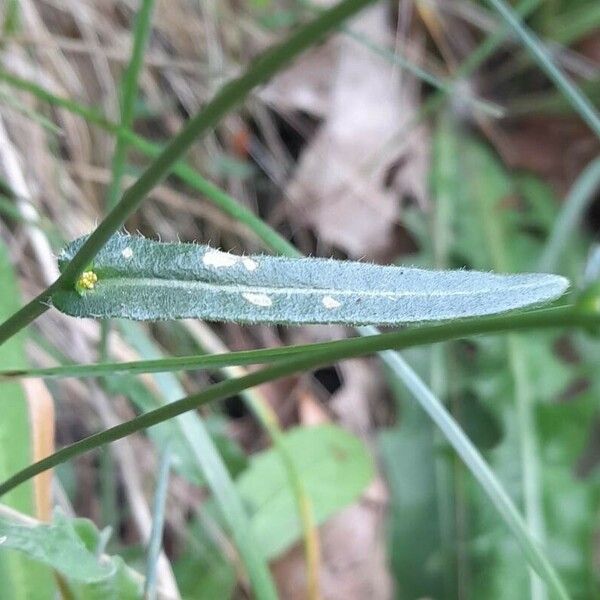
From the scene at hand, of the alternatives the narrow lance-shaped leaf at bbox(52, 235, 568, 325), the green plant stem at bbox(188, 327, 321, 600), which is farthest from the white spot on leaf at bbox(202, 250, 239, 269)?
the green plant stem at bbox(188, 327, 321, 600)

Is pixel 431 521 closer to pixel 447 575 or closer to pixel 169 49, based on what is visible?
pixel 447 575

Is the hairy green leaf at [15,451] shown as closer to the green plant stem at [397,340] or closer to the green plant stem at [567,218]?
the green plant stem at [397,340]

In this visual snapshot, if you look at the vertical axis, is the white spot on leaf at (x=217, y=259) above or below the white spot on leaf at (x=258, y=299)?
above

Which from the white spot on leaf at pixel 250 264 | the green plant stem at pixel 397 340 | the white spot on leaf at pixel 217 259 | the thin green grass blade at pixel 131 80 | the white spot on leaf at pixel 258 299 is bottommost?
the green plant stem at pixel 397 340

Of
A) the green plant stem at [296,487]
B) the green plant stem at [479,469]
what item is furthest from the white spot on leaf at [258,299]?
the green plant stem at [296,487]

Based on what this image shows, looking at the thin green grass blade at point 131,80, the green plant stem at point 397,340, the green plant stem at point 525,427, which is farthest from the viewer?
the green plant stem at point 525,427

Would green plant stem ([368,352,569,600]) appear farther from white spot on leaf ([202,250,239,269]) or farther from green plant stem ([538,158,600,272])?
green plant stem ([538,158,600,272])

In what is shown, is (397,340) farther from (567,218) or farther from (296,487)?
(567,218)

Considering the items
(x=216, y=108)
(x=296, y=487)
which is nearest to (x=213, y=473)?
(x=296, y=487)
